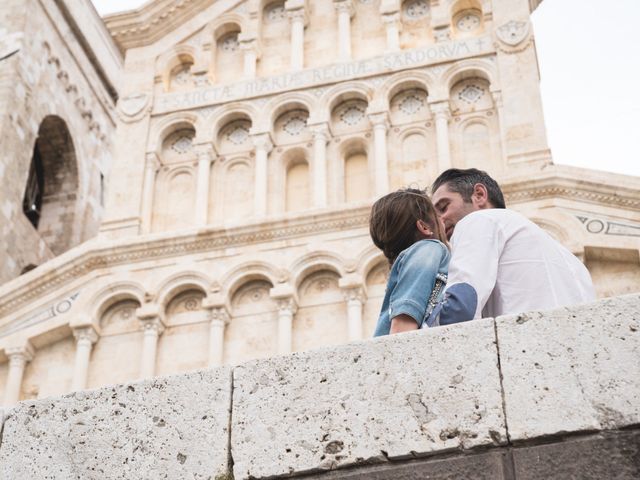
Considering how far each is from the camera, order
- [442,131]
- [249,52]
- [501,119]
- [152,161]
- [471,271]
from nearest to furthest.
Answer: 1. [471,271]
2. [501,119]
3. [442,131]
4. [152,161]
5. [249,52]

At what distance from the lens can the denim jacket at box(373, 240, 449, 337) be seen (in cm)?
479

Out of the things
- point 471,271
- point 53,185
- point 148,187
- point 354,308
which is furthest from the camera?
point 53,185

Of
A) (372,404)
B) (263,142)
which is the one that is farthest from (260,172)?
(372,404)

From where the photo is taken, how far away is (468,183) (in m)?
5.34

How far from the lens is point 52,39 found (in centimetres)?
2283

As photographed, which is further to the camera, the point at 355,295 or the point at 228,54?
the point at 228,54

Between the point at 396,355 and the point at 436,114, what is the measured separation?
12.9 metres

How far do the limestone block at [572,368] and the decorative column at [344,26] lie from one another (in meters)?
14.2

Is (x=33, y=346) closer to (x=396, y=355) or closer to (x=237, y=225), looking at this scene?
(x=237, y=225)

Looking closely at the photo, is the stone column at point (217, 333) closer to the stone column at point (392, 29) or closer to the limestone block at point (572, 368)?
the stone column at point (392, 29)

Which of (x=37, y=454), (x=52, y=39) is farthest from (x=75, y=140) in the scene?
(x=37, y=454)

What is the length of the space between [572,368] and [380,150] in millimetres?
12859

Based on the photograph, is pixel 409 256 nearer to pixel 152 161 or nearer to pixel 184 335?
pixel 184 335

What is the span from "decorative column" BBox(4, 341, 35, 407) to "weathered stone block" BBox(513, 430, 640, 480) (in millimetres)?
12213
